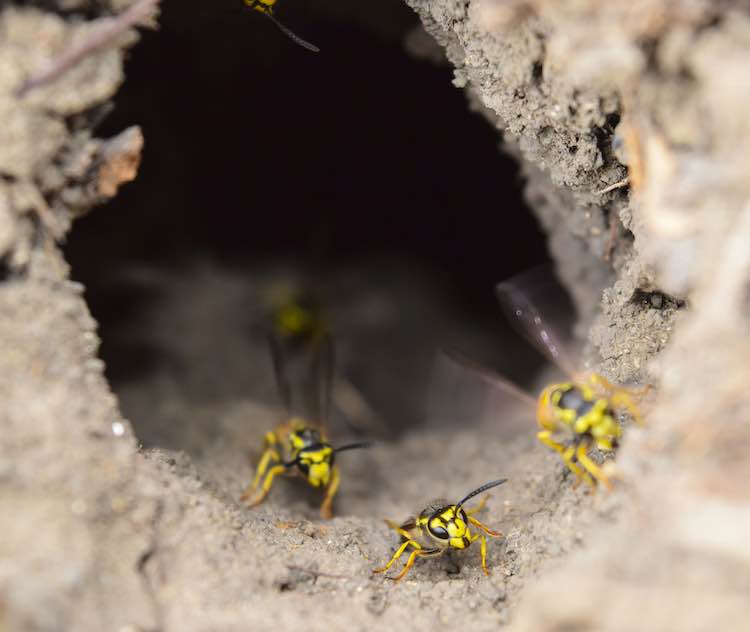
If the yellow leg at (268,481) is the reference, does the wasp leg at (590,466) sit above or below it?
above

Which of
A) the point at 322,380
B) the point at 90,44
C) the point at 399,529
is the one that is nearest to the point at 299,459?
the point at 399,529

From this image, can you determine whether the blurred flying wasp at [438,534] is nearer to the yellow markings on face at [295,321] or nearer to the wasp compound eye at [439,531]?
the wasp compound eye at [439,531]

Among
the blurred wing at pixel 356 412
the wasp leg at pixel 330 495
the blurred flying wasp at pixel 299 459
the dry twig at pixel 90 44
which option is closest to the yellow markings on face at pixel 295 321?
the blurred wing at pixel 356 412

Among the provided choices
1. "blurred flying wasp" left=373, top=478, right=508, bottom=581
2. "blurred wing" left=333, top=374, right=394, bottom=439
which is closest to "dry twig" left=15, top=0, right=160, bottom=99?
"blurred flying wasp" left=373, top=478, right=508, bottom=581

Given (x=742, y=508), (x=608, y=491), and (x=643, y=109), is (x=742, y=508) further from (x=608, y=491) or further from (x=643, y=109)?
(x=643, y=109)

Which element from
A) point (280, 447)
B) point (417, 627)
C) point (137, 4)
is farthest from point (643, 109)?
point (280, 447)

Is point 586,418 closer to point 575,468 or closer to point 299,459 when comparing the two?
point 575,468

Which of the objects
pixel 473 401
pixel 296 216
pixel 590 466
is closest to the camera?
pixel 590 466

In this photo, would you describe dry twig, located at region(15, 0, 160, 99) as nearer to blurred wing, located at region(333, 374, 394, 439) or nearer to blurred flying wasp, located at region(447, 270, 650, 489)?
blurred flying wasp, located at region(447, 270, 650, 489)
